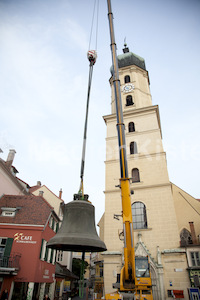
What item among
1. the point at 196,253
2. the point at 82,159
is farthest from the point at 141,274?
the point at 82,159

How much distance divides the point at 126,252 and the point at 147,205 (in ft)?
40.5

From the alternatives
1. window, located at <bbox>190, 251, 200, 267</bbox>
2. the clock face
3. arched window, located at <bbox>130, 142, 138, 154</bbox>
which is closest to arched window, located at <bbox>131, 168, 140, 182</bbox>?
arched window, located at <bbox>130, 142, 138, 154</bbox>

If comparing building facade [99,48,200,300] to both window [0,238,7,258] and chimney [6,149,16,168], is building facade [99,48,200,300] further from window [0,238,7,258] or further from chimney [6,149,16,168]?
chimney [6,149,16,168]

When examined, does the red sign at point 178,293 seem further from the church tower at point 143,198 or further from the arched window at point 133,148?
the arched window at point 133,148

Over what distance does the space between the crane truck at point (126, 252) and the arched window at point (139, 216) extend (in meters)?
6.16

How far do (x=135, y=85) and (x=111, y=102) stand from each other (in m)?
3.82

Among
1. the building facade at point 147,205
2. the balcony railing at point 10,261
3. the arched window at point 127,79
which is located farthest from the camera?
the arched window at point 127,79

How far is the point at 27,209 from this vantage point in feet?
58.6

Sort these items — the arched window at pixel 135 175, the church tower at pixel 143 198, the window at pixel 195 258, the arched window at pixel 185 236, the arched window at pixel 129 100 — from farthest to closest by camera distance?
the arched window at pixel 129 100
the arched window at pixel 135 175
the arched window at pixel 185 236
the church tower at pixel 143 198
the window at pixel 195 258

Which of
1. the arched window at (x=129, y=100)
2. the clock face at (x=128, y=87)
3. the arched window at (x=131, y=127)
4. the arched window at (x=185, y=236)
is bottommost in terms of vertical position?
the arched window at (x=185, y=236)

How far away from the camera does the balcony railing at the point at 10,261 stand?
46.4 feet

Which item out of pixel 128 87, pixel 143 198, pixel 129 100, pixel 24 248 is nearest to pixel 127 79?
pixel 128 87

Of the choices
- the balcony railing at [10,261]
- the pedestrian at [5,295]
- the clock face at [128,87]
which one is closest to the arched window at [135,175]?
the clock face at [128,87]

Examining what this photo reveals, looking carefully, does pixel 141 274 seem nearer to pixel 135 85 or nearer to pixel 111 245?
pixel 111 245
